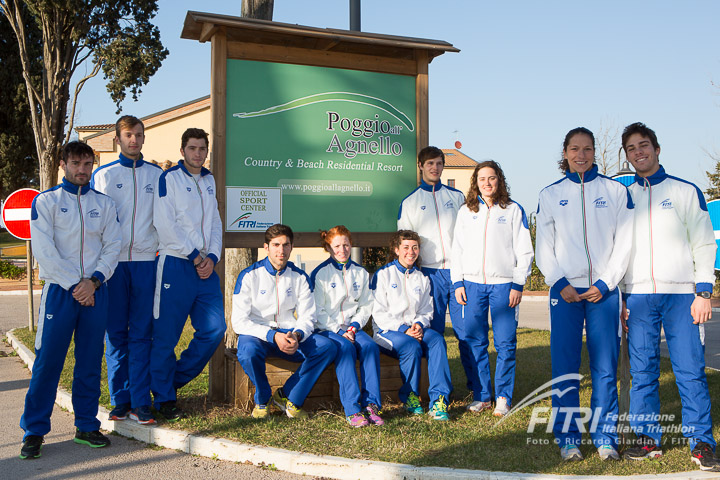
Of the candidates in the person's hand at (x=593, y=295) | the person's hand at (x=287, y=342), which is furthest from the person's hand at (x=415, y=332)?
the person's hand at (x=593, y=295)

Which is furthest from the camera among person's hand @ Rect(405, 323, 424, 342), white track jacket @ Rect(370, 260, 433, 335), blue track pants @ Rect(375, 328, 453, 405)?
white track jacket @ Rect(370, 260, 433, 335)

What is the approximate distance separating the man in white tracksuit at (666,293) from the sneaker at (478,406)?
1.61m

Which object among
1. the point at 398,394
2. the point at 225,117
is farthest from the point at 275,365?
the point at 225,117

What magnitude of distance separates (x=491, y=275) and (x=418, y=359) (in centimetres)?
102

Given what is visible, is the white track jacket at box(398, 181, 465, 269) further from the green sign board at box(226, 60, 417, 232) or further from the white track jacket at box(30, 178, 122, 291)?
the white track jacket at box(30, 178, 122, 291)

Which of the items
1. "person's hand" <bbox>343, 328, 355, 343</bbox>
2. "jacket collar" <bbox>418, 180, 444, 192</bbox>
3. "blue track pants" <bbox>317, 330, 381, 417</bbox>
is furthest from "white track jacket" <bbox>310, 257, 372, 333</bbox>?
"jacket collar" <bbox>418, 180, 444, 192</bbox>

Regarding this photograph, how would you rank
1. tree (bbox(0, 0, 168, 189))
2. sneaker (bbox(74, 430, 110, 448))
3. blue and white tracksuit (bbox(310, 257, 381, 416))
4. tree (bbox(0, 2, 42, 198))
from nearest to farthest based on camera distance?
1. sneaker (bbox(74, 430, 110, 448))
2. blue and white tracksuit (bbox(310, 257, 381, 416))
3. tree (bbox(0, 0, 168, 189))
4. tree (bbox(0, 2, 42, 198))

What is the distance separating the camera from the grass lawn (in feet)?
15.1

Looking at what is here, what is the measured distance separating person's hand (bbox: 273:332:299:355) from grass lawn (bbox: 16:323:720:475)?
1.98ft

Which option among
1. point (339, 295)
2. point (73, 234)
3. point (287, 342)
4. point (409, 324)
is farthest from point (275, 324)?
point (73, 234)

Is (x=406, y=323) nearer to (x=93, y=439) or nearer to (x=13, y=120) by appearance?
(x=93, y=439)

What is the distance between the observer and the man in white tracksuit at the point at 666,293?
4676 millimetres

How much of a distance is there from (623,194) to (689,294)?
2.79ft

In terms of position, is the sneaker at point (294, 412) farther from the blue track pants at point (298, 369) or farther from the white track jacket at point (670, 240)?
the white track jacket at point (670, 240)
